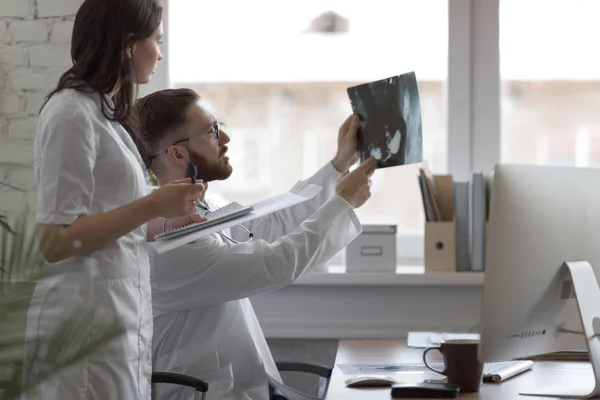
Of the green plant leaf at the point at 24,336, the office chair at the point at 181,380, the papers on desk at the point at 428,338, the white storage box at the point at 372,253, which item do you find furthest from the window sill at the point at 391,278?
the green plant leaf at the point at 24,336

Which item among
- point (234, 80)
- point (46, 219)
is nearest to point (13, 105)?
point (234, 80)

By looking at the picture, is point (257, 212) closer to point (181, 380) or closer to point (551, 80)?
point (181, 380)

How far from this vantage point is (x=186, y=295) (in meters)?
1.99

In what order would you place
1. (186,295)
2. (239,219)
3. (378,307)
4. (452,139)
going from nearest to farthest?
(239,219) < (186,295) < (378,307) < (452,139)

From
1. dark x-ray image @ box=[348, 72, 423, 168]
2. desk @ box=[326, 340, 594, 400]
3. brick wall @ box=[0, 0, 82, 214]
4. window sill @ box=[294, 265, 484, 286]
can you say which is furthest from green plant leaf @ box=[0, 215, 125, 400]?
brick wall @ box=[0, 0, 82, 214]

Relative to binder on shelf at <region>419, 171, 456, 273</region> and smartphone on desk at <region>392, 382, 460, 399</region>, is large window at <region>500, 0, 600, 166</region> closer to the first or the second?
binder on shelf at <region>419, 171, 456, 273</region>

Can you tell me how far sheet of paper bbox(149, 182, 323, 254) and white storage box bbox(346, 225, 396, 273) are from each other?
0.77 meters

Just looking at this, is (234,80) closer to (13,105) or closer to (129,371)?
(13,105)

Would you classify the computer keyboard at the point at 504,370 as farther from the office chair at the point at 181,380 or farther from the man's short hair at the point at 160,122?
the man's short hair at the point at 160,122

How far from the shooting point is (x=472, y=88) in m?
3.14

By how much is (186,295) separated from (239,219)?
11.5 inches

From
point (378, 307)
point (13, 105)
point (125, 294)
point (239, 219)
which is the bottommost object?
point (378, 307)

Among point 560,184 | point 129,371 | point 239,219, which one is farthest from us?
point 239,219

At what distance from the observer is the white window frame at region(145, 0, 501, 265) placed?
312 centimetres
